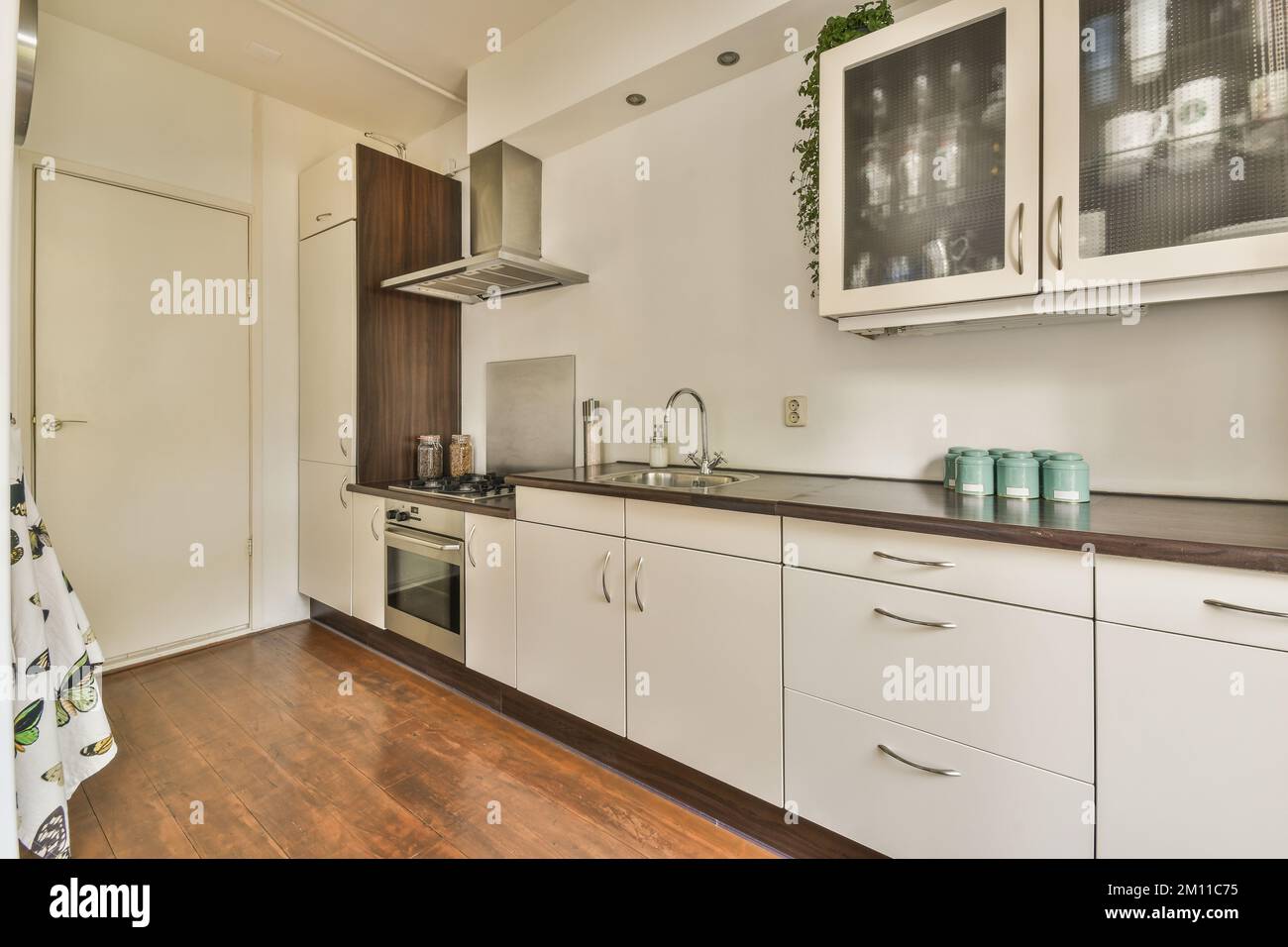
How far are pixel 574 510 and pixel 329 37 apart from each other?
8.33 feet

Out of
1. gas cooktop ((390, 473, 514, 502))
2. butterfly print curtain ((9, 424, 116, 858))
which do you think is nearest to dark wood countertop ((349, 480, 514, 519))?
gas cooktop ((390, 473, 514, 502))

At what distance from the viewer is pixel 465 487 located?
2812mm

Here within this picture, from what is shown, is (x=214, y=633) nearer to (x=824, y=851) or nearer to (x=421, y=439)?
(x=421, y=439)

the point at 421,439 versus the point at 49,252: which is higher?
the point at 49,252

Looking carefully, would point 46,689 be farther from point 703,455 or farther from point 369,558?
point 703,455

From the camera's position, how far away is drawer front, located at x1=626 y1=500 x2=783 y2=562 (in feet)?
5.21

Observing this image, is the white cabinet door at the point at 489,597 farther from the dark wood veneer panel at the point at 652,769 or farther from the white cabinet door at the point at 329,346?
the white cabinet door at the point at 329,346

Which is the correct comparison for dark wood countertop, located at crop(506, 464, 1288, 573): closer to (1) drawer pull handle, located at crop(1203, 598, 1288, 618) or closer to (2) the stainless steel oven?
(1) drawer pull handle, located at crop(1203, 598, 1288, 618)
